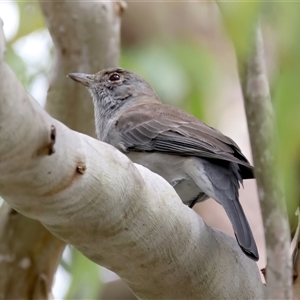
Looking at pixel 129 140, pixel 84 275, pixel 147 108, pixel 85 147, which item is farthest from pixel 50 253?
pixel 85 147

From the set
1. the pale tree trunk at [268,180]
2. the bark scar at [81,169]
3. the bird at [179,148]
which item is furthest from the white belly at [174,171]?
the pale tree trunk at [268,180]

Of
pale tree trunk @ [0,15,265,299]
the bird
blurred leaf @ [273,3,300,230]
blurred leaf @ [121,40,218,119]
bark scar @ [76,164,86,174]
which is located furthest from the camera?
blurred leaf @ [121,40,218,119]

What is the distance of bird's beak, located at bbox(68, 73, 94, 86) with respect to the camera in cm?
354

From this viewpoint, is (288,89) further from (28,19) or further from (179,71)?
(28,19)

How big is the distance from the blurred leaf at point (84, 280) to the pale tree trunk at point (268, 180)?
2174mm

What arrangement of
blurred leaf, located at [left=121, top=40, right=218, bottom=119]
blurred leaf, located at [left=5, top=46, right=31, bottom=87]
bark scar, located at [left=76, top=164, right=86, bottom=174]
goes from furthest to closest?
1. blurred leaf, located at [left=5, top=46, right=31, bottom=87]
2. blurred leaf, located at [left=121, top=40, right=218, bottom=119]
3. bark scar, located at [left=76, top=164, right=86, bottom=174]

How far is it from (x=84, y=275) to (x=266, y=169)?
2362 mm

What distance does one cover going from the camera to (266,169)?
1243 mm

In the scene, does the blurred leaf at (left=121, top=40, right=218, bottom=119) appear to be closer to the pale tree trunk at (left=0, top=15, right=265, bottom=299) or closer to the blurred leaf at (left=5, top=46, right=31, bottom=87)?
the blurred leaf at (left=5, top=46, right=31, bottom=87)

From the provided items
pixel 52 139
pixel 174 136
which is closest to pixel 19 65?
A: pixel 174 136

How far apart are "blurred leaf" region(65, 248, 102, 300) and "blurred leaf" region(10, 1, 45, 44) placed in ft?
5.11

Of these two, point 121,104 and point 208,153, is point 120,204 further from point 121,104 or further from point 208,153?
point 121,104

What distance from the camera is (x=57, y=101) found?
356 centimetres

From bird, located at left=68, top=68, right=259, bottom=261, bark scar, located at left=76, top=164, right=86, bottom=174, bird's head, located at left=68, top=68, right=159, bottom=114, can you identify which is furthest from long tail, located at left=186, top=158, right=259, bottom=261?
bark scar, located at left=76, top=164, right=86, bottom=174
